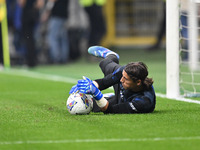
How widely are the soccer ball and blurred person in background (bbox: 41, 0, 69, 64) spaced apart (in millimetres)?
11058

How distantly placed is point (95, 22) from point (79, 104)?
12296 millimetres

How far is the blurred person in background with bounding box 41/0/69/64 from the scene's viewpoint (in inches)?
698

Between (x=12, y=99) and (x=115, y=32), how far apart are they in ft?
46.9

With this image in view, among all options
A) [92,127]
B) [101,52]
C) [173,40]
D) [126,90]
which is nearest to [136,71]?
[126,90]

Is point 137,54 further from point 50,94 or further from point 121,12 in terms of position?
point 50,94

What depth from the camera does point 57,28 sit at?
17.9m

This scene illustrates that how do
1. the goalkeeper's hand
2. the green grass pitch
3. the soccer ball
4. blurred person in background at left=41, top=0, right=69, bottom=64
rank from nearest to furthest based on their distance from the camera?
1. the green grass pitch
2. the goalkeeper's hand
3. the soccer ball
4. blurred person in background at left=41, top=0, right=69, bottom=64

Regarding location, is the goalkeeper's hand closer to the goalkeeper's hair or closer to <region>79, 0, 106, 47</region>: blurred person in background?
the goalkeeper's hair

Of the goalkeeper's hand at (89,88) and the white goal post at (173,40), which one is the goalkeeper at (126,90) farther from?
the white goal post at (173,40)

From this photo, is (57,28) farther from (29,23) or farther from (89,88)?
(89,88)

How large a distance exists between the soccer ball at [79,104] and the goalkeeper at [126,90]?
0.29ft

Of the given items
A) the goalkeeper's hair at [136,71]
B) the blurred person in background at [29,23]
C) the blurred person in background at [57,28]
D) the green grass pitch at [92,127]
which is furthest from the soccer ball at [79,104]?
the blurred person in background at [57,28]

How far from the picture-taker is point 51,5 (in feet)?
58.9

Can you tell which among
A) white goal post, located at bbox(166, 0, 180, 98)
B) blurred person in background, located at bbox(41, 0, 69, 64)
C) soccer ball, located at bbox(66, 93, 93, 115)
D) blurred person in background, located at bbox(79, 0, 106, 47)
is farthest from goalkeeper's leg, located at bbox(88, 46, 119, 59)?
blurred person in background, located at bbox(79, 0, 106, 47)
